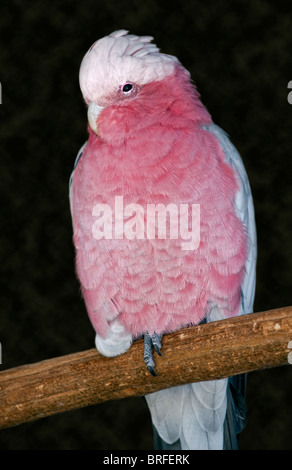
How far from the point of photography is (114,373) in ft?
6.39

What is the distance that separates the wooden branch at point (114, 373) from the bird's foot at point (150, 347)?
18 millimetres

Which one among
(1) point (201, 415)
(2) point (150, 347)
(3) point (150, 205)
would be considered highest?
(3) point (150, 205)

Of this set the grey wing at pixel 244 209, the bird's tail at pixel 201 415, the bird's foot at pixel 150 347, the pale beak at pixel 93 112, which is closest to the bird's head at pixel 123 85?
the pale beak at pixel 93 112

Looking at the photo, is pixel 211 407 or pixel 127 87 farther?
pixel 211 407

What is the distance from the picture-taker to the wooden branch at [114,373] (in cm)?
180

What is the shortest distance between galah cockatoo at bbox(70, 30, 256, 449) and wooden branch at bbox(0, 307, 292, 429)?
5 centimetres

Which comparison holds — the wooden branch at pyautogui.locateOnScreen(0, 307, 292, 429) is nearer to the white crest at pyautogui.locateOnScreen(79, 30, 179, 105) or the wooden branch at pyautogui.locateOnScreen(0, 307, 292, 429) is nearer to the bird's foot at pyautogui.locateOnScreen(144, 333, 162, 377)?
the bird's foot at pyautogui.locateOnScreen(144, 333, 162, 377)

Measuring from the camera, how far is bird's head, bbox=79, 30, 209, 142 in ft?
6.16

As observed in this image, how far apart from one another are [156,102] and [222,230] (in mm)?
476

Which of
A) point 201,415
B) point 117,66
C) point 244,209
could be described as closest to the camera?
point 117,66

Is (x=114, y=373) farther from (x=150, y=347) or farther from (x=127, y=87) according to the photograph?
(x=127, y=87)

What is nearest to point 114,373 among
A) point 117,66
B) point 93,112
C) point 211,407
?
point 211,407

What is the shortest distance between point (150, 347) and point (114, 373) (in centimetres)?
15

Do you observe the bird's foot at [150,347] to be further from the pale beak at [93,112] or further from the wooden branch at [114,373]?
the pale beak at [93,112]
